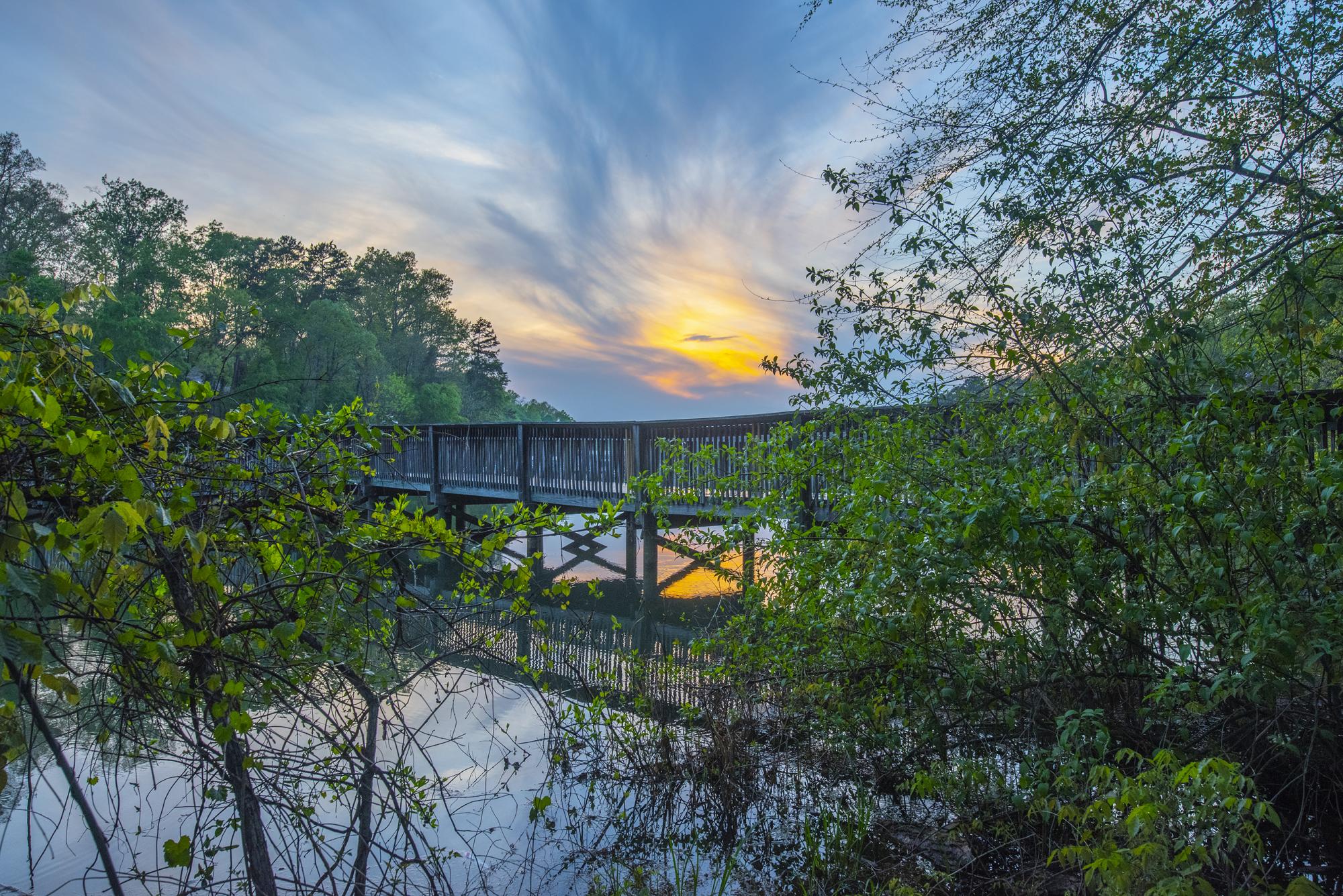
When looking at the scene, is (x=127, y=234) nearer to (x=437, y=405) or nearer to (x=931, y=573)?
(x=437, y=405)

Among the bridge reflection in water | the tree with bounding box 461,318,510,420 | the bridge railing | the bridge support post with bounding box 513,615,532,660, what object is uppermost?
the tree with bounding box 461,318,510,420

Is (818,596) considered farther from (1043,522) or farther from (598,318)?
(598,318)

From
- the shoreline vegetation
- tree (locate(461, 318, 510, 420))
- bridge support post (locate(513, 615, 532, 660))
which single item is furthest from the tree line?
the shoreline vegetation

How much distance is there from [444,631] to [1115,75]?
419cm

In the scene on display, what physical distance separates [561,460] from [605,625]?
3.84 m

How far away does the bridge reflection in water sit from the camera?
335 cm

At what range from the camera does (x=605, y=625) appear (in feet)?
31.0

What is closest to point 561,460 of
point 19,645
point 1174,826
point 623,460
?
point 623,460

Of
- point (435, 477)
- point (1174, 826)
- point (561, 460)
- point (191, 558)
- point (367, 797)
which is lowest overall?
point (367, 797)

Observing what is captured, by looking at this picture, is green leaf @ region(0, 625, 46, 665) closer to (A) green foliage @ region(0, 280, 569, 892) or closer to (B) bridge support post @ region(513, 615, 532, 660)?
(A) green foliage @ region(0, 280, 569, 892)

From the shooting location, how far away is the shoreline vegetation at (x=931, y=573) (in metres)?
1.86

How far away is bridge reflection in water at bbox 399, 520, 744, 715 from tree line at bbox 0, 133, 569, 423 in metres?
13.7

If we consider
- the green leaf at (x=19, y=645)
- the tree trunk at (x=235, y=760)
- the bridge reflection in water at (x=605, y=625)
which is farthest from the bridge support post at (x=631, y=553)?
the green leaf at (x=19, y=645)

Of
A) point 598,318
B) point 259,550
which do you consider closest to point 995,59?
point 259,550
